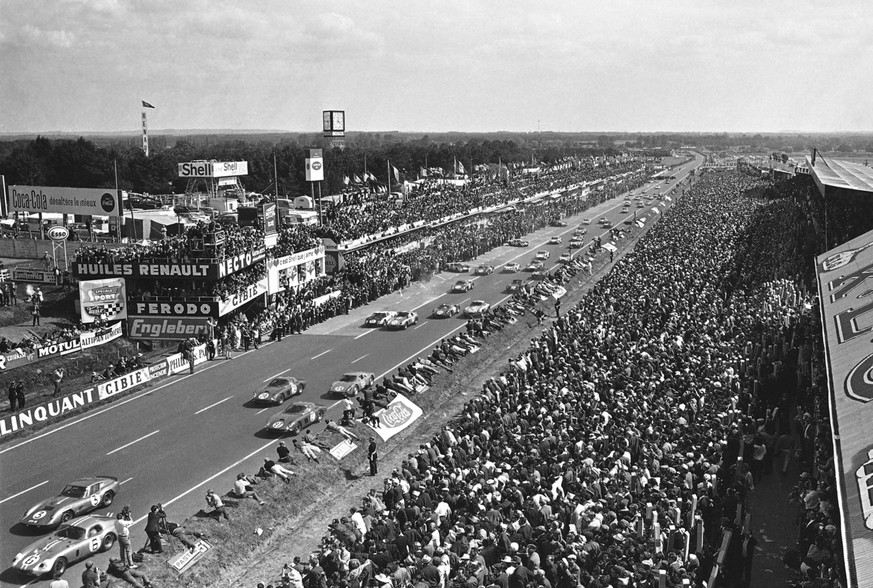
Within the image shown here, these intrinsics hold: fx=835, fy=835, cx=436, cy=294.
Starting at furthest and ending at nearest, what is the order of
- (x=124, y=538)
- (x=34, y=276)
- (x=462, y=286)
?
(x=462, y=286) < (x=34, y=276) < (x=124, y=538)

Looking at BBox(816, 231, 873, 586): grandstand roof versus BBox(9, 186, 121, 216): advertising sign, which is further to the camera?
BBox(9, 186, 121, 216): advertising sign

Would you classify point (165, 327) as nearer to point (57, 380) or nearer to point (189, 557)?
point (57, 380)

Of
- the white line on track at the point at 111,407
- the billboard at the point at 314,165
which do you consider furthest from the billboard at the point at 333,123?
the white line on track at the point at 111,407

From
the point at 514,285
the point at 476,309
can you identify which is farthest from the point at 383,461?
the point at 514,285

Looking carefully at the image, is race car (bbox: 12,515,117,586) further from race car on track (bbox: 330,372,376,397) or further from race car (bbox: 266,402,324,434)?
race car on track (bbox: 330,372,376,397)

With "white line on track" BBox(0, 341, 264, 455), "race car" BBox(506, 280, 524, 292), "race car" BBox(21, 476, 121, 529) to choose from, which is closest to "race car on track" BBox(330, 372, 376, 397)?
"white line on track" BBox(0, 341, 264, 455)

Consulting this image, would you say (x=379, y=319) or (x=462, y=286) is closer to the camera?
(x=379, y=319)

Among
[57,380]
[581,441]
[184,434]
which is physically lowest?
[184,434]
